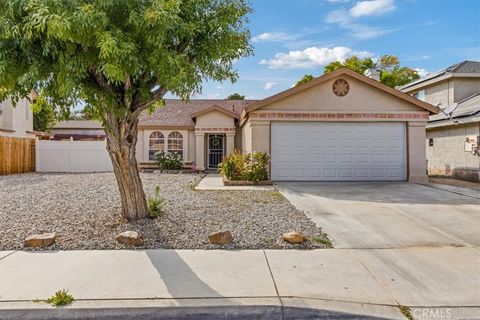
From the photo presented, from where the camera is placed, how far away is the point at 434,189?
39.3 feet

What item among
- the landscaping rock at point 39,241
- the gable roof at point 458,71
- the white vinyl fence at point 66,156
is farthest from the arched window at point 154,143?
the gable roof at point 458,71

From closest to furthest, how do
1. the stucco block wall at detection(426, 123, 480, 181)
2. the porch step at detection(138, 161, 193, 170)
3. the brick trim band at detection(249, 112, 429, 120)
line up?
the brick trim band at detection(249, 112, 429, 120) < the stucco block wall at detection(426, 123, 480, 181) < the porch step at detection(138, 161, 193, 170)

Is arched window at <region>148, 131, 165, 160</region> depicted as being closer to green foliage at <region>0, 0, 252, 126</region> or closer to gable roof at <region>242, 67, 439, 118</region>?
gable roof at <region>242, 67, 439, 118</region>

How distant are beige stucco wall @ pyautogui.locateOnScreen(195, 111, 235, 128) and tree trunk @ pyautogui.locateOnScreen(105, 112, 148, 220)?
41.9 feet

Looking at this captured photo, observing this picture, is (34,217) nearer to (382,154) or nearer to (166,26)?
(166,26)

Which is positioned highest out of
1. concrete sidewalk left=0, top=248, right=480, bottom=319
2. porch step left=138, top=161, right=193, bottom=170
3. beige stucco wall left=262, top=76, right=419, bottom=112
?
beige stucco wall left=262, top=76, right=419, bottom=112

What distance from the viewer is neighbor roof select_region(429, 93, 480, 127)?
1480 centimetres

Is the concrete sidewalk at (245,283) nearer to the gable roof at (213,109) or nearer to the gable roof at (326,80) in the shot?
the gable roof at (326,80)

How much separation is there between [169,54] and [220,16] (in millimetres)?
1558

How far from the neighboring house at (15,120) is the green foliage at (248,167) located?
13.9m

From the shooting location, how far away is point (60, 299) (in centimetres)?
357

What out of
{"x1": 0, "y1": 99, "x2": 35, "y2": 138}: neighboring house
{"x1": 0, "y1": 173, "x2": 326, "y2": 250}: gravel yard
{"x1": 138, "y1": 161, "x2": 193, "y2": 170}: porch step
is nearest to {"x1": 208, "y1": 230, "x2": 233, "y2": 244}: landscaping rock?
{"x1": 0, "y1": 173, "x2": 326, "y2": 250}: gravel yard

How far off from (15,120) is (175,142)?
33.3 ft

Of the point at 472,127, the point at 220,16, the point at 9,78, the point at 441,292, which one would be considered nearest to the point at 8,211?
the point at 9,78
